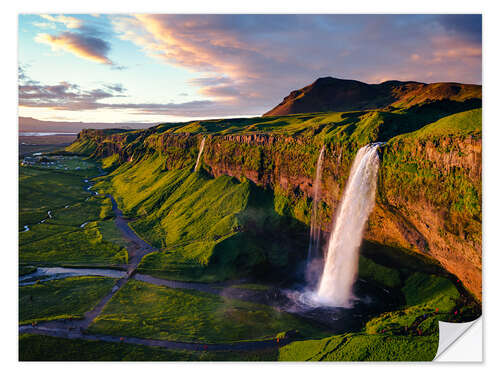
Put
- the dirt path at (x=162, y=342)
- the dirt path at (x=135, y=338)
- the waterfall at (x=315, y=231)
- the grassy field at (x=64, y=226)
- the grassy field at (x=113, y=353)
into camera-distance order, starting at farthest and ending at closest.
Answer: the grassy field at (x=64, y=226), the waterfall at (x=315, y=231), the dirt path at (x=135, y=338), the dirt path at (x=162, y=342), the grassy field at (x=113, y=353)

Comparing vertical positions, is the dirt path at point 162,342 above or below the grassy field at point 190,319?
below

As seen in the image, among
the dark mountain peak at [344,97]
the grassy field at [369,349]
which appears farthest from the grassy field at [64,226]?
the dark mountain peak at [344,97]

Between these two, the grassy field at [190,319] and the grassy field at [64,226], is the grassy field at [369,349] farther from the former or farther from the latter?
the grassy field at [64,226]

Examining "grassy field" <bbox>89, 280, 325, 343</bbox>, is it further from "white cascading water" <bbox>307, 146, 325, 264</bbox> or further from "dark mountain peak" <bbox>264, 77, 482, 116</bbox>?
"dark mountain peak" <bbox>264, 77, 482, 116</bbox>

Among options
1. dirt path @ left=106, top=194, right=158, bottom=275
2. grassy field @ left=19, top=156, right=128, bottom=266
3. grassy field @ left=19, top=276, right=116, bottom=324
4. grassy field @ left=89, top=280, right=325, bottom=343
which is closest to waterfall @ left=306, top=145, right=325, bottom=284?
grassy field @ left=89, top=280, right=325, bottom=343

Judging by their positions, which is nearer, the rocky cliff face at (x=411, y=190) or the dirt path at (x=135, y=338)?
the rocky cliff face at (x=411, y=190)

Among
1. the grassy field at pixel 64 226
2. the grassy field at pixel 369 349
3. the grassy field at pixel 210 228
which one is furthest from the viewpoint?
the grassy field at pixel 64 226

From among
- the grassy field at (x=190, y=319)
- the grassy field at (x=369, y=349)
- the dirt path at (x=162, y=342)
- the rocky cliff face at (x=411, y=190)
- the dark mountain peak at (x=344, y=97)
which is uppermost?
the dark mountain peak at (x=344, y=97)
